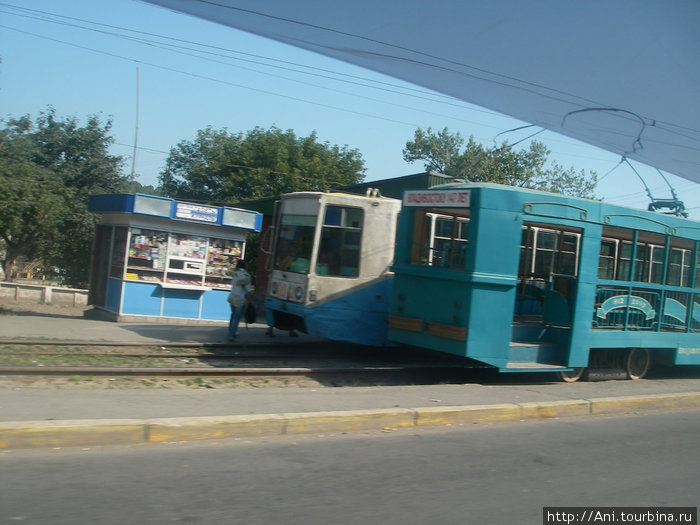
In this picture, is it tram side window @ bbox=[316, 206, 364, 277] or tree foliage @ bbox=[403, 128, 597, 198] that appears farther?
tree foliage @ bbox=[403, 128, 597, 198]

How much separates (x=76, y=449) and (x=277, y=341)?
8.19 meters

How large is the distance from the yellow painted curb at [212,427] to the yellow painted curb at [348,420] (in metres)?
0.17

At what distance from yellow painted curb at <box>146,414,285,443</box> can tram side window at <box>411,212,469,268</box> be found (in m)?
4.69

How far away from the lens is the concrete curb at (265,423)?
5.12m

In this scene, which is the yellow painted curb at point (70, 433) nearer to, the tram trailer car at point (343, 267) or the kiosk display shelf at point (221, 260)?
the tram trailer car at point (343, 267)

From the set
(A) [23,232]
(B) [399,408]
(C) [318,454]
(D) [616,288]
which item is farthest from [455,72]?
(A) [23,232]

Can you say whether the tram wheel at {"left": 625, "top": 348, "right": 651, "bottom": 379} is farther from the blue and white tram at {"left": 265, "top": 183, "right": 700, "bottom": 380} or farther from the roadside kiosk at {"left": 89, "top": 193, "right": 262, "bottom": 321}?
the roadside kiosk at {"left": 89, "top": 193, "right": 262, "bottom": 321}

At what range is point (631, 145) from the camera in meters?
14.7

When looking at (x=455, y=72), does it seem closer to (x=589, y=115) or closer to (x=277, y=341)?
(x=589, y=115)

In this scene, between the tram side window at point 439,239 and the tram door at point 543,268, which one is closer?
the tram side window at point 439,239

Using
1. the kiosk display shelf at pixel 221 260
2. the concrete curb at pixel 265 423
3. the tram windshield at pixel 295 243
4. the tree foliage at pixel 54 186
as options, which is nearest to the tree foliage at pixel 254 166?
the tree foliage at pixel 54 186

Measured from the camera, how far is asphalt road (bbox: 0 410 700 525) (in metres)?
4.15

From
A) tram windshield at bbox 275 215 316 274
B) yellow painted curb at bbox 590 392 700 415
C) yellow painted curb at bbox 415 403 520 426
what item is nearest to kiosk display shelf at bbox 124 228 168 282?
tram windshield at bbox 275 215 316 274

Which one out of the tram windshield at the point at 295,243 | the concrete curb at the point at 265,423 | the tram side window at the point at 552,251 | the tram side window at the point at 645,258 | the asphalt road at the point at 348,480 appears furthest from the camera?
the tram windshield at the point at 295,243
